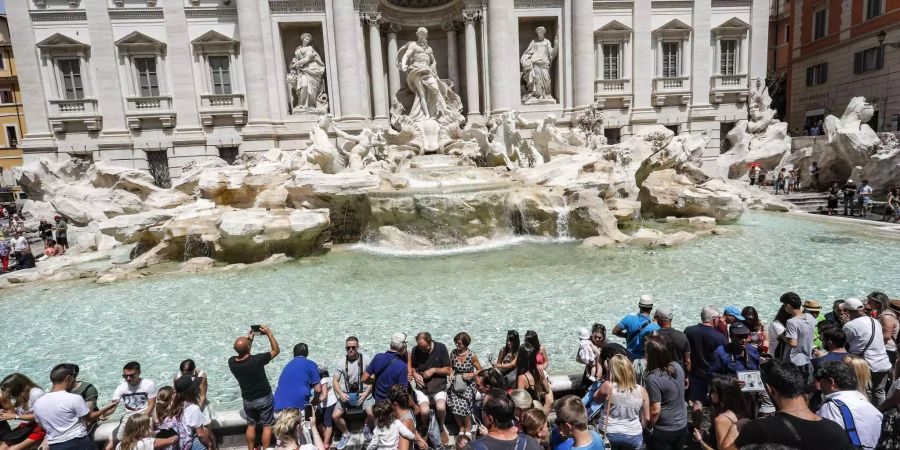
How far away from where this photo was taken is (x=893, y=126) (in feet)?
59.0

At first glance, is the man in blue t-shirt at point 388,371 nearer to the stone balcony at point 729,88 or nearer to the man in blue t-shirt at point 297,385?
the man in blue t-shirt at point 297,385

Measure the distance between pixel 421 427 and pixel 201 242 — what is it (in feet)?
25.7

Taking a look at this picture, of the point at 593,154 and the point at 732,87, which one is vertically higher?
the point at 732,87

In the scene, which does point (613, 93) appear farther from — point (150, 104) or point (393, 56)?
point (150, 104)

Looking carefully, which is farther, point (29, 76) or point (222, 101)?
point (222, 101)

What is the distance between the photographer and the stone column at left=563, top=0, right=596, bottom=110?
1717 cm

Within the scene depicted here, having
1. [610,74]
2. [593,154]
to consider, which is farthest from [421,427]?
[610,74]

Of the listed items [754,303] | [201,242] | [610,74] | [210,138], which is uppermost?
[610,74]

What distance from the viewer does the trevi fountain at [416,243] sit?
6141 millimetres

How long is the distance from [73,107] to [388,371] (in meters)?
18.7

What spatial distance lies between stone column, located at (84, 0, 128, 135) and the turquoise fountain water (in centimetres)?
1021

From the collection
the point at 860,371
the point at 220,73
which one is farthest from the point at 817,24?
the point at 860,371

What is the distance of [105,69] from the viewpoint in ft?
54.1

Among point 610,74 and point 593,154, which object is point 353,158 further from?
point 610,74
